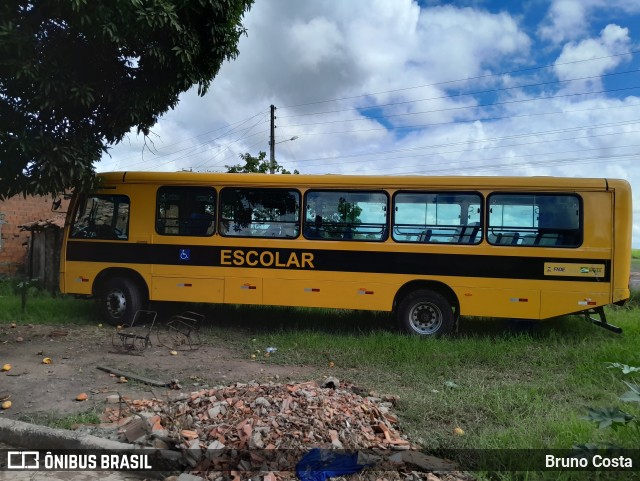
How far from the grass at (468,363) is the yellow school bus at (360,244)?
2.02 feet

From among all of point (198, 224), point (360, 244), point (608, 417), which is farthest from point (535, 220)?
point (198, 224)

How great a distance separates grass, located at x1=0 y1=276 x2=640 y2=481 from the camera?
13.4 feet

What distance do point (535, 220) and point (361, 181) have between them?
2787 millimetres

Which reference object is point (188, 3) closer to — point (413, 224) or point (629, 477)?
point (413, 224)

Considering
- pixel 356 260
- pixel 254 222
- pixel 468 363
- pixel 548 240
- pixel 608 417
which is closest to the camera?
pixel 608 417

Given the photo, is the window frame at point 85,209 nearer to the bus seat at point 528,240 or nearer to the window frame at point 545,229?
the window frame at point 545,229

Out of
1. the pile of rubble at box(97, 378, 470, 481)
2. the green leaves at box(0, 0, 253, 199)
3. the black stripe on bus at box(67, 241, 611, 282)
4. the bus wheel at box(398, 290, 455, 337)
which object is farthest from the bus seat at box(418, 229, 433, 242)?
the green leaves at box(0, 0, 253, 199)

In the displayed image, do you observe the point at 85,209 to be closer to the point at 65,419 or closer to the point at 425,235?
the point at 65,419

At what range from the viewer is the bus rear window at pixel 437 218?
25.4 ft

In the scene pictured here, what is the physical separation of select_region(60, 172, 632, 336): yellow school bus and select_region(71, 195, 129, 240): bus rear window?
18 millimetres

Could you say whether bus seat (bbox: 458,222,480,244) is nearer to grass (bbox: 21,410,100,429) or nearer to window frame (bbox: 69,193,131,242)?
grass (bbox: 21,410,100,429)

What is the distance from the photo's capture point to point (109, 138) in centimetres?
736

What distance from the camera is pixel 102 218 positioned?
8836mm

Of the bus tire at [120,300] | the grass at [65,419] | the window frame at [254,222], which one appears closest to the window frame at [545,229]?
the window frame at [254,222]
